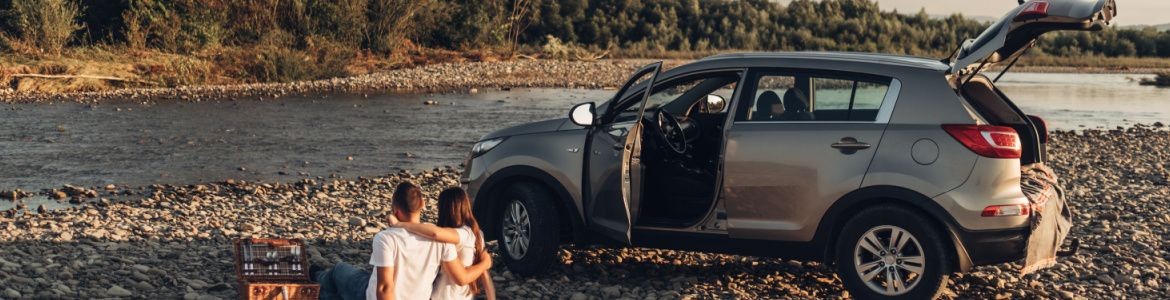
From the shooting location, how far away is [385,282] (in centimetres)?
663

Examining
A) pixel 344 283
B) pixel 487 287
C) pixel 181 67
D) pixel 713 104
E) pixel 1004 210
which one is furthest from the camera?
pixel 181 67

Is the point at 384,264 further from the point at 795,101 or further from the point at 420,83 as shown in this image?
the point at 420,83

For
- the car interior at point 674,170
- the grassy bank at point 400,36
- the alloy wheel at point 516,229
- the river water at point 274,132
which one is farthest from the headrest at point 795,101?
the grassy bank at point 400,36

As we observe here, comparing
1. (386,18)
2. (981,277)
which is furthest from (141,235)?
(386,18)

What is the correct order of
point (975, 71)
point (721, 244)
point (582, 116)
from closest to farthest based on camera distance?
point (975, 71) < point (721, 244) < point (582, 116)

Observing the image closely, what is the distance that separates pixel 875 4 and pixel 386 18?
3696 centimetres

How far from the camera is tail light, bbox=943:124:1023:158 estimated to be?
24.3 ft

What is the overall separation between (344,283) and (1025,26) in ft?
13.4

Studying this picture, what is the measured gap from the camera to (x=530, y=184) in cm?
912

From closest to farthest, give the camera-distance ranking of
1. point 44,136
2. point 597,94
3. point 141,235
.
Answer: point 141,235 → point 44,136 → point 597,94

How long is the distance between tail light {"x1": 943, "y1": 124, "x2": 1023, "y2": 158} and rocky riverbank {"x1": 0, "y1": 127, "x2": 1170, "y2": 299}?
158 cm

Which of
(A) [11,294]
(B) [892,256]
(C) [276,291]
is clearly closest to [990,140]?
(B) [892,256]

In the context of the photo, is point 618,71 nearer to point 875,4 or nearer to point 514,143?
point 875,4

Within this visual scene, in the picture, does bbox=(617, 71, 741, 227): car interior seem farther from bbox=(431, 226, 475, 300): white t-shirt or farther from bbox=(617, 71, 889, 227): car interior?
bbox=(431, 226, 475, 300): white t-shirt
